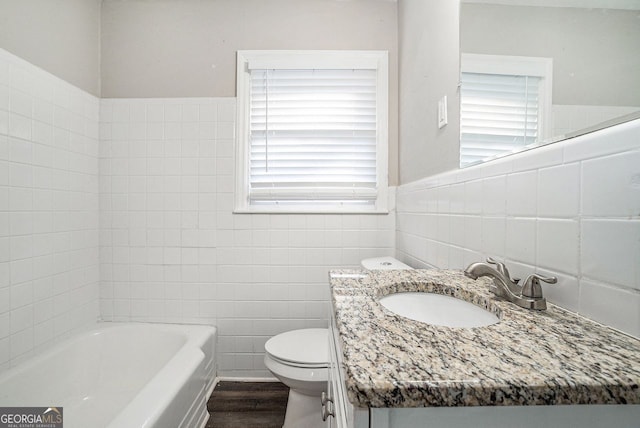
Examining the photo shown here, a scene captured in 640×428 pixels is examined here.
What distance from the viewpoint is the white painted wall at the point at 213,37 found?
1729mm

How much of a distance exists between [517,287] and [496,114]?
1.70 ft

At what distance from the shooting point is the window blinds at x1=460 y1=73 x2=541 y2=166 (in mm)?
677

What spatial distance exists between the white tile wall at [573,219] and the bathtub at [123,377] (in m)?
1.27

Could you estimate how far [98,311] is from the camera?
5.75 ft

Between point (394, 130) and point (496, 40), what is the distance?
96 cm

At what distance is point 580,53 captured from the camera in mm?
575

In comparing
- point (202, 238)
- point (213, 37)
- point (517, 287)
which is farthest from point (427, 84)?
point (202, 238)

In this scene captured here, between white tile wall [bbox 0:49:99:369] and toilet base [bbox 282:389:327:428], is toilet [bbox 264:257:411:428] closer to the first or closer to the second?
toilet base [bbox 282:389:327:428]

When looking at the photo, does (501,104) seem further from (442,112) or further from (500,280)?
(500,280)

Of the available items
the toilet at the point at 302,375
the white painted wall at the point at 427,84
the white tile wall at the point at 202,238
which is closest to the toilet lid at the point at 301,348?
the toilet at the point at 302,375

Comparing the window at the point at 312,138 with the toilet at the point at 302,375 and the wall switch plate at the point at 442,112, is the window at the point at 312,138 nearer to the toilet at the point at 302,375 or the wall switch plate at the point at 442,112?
the wall switch plate at the point at 442,112

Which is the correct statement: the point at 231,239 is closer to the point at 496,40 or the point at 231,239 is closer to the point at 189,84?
the point at 189,84

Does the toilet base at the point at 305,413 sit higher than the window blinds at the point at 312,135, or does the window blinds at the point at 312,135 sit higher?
the window blinds at the point at 312,135

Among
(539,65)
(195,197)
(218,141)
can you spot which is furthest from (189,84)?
(539,65)
